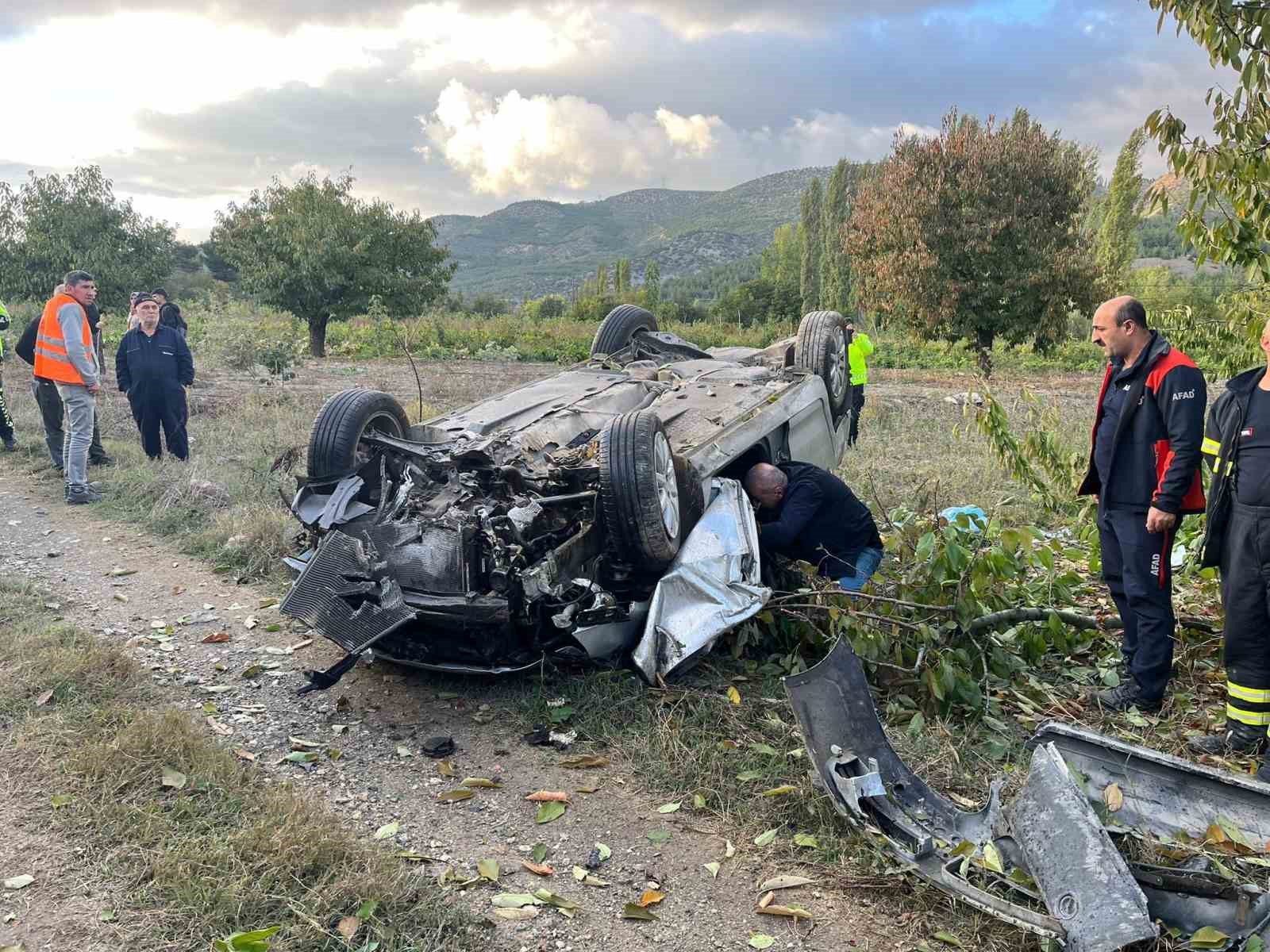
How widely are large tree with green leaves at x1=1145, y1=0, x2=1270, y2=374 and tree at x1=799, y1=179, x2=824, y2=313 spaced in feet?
105

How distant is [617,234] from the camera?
121 metres

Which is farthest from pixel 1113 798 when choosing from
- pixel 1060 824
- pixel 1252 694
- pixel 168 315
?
pixel 168 315

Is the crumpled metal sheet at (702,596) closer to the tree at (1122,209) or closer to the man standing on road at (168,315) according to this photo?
the man standing on road at (168,315)

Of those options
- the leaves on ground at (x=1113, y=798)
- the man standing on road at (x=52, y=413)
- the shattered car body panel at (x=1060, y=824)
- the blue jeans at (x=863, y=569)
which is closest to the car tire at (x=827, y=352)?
the blue jeans at (x=863, y=569)

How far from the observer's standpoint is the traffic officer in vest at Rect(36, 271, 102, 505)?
7543mm

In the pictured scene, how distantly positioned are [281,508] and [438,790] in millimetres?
3954

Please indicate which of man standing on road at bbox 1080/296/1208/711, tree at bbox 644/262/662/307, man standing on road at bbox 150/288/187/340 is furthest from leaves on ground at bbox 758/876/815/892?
tree at bbox 644/262/662/307

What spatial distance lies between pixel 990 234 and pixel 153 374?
15055mm

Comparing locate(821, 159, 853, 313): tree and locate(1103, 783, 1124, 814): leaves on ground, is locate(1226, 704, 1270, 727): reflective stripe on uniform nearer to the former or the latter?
locate(1103, 783, 1124, 814): leaves on ground

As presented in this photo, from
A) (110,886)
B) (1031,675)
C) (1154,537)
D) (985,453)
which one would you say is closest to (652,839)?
(110,886)

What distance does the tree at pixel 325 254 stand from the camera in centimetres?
2297

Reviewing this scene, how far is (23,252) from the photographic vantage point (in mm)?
24234

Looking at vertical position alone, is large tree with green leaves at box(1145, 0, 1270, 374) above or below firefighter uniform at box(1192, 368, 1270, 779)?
above

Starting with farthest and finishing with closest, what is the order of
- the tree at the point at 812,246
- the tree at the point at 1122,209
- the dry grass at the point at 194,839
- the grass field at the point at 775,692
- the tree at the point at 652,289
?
the tree at the point at 652,289
the tree at the point at 812,246
the tree at the point at 1122,209
the grass field at the point at 775,692
the dry grass at the point at 194,839
